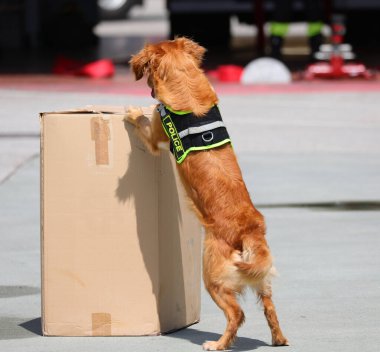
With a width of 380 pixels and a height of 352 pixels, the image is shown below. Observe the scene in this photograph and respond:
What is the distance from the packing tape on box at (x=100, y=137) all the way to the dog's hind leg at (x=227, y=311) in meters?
0.84

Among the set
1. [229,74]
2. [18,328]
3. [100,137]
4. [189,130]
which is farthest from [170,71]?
[229,74]

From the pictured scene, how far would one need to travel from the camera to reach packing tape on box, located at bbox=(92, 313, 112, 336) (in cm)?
645

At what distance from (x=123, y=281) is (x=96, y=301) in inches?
6.6

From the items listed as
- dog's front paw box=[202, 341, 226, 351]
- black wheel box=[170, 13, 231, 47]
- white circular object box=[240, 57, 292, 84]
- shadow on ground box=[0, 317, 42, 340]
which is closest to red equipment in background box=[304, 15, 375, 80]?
white circular object box=[240, 57, 292, 84]

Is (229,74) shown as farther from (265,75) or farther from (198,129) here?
(198,129)

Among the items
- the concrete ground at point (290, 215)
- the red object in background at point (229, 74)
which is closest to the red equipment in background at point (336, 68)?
the red object in background at point (229, 74)

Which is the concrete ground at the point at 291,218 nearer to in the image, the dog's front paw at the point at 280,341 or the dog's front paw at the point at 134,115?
the dog's front paw at the point at 280,341

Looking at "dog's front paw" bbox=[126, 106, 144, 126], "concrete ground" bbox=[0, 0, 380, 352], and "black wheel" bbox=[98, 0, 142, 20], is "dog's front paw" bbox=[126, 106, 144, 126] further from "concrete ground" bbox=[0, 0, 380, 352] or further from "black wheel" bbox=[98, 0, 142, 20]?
"black wheel" bbox=[98, 0, 142, 20]

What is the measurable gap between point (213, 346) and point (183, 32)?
23135 mm

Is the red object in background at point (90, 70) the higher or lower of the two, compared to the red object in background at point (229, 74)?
lower

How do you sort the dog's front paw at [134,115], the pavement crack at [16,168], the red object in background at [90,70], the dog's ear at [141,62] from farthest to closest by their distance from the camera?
the red object in background at [90,70] → the pavement crack at [16,168] → the dog's front paw at [134,115] → the dog's ear at [141,62]

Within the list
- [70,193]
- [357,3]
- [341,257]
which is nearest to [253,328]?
[70,193]

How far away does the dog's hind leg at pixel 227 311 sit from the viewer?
607 centimetres

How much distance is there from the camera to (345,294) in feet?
24.5
